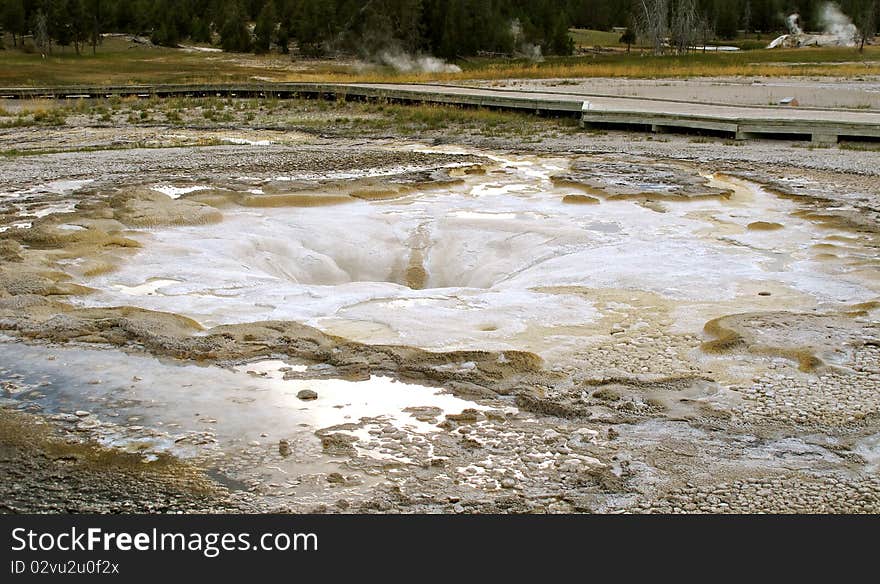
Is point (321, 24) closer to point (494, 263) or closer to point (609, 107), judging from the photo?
point (609, 107)

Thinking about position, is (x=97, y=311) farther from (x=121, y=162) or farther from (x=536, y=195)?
(x=121, y=162)

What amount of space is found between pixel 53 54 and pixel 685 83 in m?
35.0

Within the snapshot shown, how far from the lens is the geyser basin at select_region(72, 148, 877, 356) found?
7.32 metres

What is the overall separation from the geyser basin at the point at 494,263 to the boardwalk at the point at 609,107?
5.33 metres

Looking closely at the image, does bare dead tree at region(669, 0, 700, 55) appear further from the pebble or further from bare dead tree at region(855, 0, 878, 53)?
the pebble

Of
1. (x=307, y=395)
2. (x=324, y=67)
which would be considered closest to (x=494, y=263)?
(x=307, y=395)

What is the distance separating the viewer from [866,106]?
2211 cm

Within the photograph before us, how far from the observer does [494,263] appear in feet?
31.1

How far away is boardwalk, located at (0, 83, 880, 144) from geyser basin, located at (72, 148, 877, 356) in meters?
5.33

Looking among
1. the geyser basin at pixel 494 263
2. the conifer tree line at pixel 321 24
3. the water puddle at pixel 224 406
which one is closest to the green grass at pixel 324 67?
the conifer tree line at pixel 321 24

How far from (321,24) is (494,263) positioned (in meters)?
52.1

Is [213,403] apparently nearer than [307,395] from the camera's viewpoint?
Yes

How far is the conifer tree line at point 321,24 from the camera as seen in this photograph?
56.0 m

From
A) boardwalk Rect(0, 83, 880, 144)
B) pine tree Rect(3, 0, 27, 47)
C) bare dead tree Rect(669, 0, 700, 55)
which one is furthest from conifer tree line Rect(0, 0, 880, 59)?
boardwalk Rect(0, 83, 880, 144)
